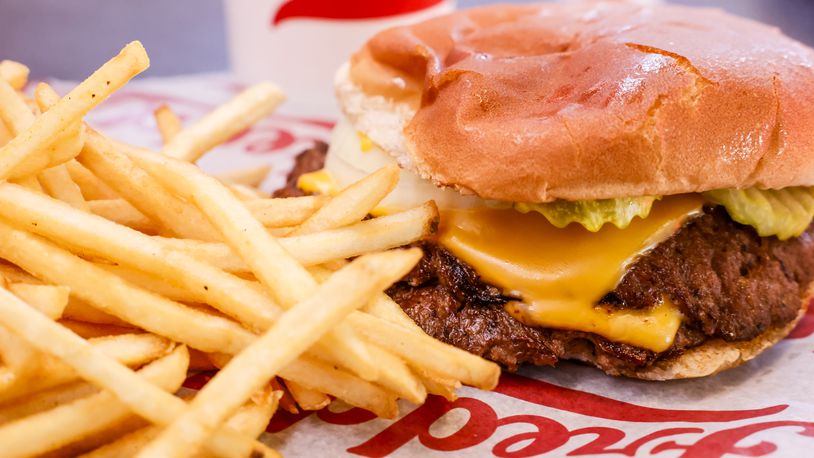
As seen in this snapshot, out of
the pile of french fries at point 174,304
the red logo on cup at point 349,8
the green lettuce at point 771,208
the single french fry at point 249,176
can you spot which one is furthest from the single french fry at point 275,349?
the red logo on cup at point 349,8

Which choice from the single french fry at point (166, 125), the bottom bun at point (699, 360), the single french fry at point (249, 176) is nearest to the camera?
the bottom bun at point (699, 360)

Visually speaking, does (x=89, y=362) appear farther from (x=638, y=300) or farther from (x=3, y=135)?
(x=638, y=300)

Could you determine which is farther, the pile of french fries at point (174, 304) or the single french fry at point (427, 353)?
the single french fry at point (427, 353)

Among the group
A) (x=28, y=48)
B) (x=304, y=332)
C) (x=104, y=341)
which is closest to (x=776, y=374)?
(x=304, y=332)

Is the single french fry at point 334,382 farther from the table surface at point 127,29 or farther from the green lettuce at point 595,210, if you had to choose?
the table surface at point 127,29

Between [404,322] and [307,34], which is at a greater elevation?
[307,34]

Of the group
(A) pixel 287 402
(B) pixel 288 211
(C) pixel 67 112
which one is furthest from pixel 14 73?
(A) pixel 287 402

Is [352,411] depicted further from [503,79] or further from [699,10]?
[699,10]
